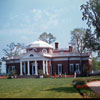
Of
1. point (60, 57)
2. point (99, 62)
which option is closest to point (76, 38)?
point (60, 57)

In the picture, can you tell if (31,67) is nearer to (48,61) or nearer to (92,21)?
(48,61)

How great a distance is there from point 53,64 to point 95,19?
81.9 feet

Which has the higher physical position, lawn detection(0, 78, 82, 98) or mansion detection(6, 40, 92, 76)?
mansion detection(6, 40, 92, 76)

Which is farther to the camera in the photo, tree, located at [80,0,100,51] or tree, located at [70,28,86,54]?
tree, located at [70,28,86,54]

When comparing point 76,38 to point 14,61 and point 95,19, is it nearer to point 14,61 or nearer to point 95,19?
point 14,61

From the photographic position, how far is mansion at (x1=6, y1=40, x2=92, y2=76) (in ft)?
167

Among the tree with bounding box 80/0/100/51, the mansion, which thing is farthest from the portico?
the tree with bounding box 80/0/100/51

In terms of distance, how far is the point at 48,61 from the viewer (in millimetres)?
52938

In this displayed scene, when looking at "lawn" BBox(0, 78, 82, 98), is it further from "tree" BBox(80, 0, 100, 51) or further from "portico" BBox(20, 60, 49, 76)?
"portico" BBox(20, 60, 49, 76)

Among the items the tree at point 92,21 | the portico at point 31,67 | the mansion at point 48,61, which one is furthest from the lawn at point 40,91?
the mansion at point 48,61

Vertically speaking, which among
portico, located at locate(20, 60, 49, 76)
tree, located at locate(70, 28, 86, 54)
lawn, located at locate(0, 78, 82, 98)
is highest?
→ tree, located at locate(70, 28, 86, 54)

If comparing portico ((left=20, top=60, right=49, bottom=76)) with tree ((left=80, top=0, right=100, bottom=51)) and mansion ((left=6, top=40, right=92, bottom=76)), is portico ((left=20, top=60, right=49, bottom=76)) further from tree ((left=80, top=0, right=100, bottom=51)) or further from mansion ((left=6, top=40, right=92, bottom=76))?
tree ((left=80, top=0, right=100, bottom=51))

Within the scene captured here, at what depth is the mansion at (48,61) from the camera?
50950 millimetres

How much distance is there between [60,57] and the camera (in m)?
52.8
